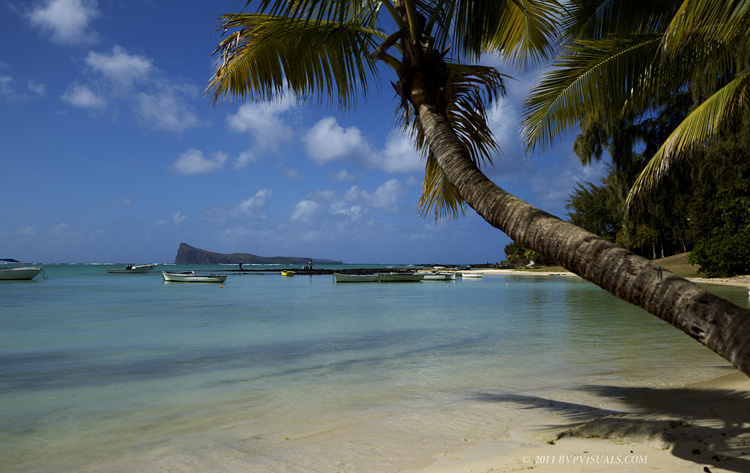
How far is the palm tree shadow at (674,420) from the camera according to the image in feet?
12.3

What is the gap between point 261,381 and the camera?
803 cm

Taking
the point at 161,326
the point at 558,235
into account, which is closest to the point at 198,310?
the point at 161,326

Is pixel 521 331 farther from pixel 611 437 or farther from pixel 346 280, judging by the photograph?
pixel 346 280

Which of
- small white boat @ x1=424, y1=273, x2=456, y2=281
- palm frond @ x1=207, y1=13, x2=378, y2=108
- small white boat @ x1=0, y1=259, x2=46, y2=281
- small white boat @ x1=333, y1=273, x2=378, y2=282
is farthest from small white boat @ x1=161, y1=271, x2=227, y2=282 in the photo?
palm frond @ x1=207, y1=13, x2=378, y2=108

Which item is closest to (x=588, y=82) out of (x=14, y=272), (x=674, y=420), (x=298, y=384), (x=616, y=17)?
(x=616, y=17)

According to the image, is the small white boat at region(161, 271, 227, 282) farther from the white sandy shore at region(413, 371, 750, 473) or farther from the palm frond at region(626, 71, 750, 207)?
the white sandy shore at region(413, 371, 750, 473)

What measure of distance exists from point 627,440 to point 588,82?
14.6 ft

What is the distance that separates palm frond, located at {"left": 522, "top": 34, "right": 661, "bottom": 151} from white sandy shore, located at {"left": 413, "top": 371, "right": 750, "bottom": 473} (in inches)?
144

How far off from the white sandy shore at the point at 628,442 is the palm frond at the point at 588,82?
3664 millimetres

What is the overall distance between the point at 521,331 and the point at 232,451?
10716mm

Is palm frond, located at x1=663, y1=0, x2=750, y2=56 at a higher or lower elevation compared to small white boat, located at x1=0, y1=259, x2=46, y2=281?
higher

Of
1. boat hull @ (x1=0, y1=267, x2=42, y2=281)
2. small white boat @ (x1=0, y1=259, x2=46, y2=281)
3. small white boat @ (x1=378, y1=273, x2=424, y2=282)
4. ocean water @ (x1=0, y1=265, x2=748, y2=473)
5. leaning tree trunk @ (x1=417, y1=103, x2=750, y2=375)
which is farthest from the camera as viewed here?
small white boat @ (x1=378, y1=273, x2=424, y2=282)

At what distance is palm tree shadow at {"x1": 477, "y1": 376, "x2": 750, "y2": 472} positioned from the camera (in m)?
3.73

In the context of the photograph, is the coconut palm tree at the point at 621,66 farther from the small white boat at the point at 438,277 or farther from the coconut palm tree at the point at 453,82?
the small white boat at the point at 438,277
